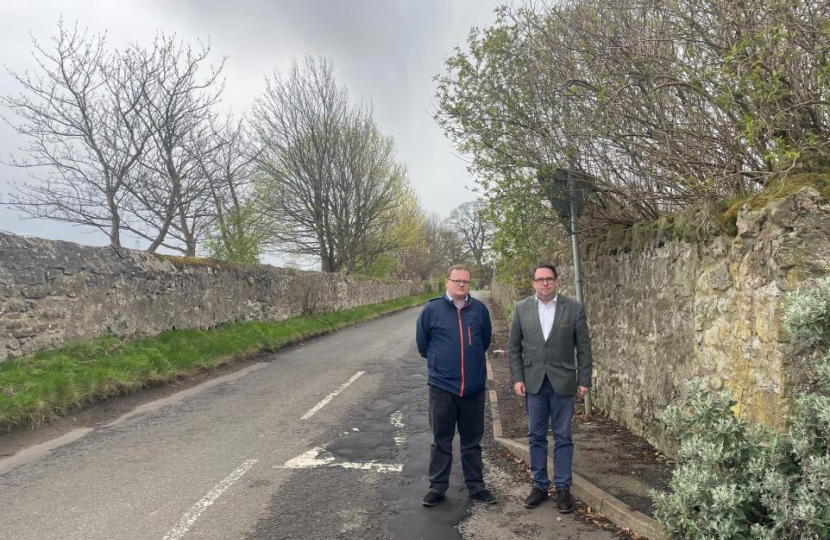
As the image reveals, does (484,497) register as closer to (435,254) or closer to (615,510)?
(615,510)

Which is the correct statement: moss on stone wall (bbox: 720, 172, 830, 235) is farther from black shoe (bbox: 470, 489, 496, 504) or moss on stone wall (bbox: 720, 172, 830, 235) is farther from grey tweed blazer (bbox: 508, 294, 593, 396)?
black shoe (bbox: 470, 489, 496, 504)

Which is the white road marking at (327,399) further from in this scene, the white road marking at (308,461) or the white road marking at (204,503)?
the white road marking at (204,503)

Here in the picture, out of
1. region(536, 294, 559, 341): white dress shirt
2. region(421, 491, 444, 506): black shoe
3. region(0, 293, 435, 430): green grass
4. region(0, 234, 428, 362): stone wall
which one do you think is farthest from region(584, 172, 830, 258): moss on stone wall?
region(0, 234, 428, 362): stone wall

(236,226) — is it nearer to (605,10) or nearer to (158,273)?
(158,273)

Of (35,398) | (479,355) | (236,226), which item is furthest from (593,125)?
(236,226)

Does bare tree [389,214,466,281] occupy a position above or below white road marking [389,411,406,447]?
above

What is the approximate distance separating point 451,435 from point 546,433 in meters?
0.80

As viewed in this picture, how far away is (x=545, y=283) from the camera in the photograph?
4566 millimetres

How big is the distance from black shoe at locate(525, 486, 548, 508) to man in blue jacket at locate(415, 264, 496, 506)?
0.31 meters

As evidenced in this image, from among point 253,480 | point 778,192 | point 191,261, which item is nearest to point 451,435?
point 253,480

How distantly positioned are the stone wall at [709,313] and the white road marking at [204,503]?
4.04 metres

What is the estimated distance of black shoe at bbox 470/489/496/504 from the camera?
452 cm

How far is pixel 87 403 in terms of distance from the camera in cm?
759

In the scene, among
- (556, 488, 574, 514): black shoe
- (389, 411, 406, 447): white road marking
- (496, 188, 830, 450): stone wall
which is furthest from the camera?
(389, 411, 406, 447): white road marking
